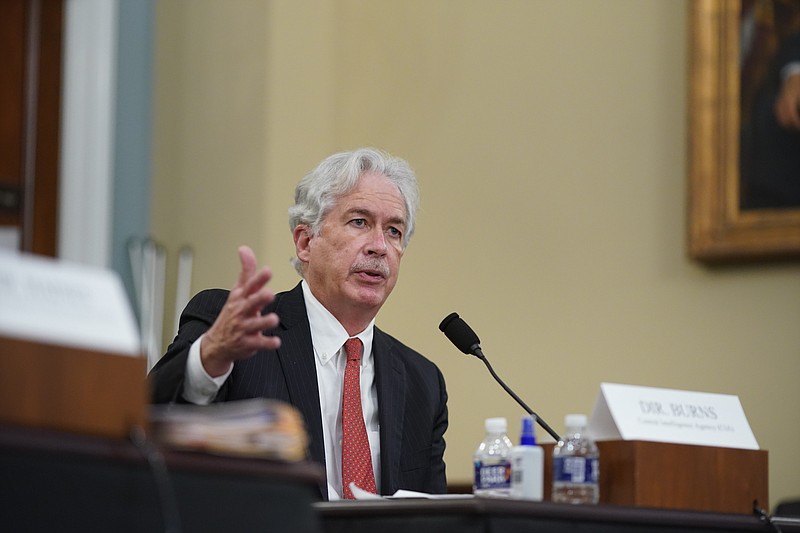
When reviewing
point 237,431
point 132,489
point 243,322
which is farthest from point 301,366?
point 132,489

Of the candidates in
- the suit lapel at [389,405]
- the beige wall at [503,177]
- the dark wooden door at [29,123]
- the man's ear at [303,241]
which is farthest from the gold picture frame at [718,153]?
the dark wooden door at [29,123]

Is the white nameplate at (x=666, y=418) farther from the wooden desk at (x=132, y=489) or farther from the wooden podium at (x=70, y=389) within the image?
the wooden podium at (x=70, y=389)

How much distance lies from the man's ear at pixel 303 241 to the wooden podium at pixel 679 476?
1.24 m

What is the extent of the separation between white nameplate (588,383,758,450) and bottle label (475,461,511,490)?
0.24 meters

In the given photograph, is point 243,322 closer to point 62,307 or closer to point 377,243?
point 62,307

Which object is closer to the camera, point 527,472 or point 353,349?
Result: point 527,472

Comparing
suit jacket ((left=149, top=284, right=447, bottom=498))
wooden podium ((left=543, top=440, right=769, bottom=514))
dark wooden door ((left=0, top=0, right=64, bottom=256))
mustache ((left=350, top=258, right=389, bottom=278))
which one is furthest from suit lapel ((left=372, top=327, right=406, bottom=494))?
dark wooden door ((left=0, top=0, right=64, bottom=256))

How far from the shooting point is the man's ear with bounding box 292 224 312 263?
12.1 ft

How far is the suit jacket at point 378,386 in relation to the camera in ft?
10.5

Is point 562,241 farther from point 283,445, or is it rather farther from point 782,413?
point 283,445

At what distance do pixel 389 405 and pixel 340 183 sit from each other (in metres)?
0.65

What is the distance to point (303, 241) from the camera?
3705 mm

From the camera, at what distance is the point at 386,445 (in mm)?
3363

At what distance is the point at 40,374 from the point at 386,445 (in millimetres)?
1907
